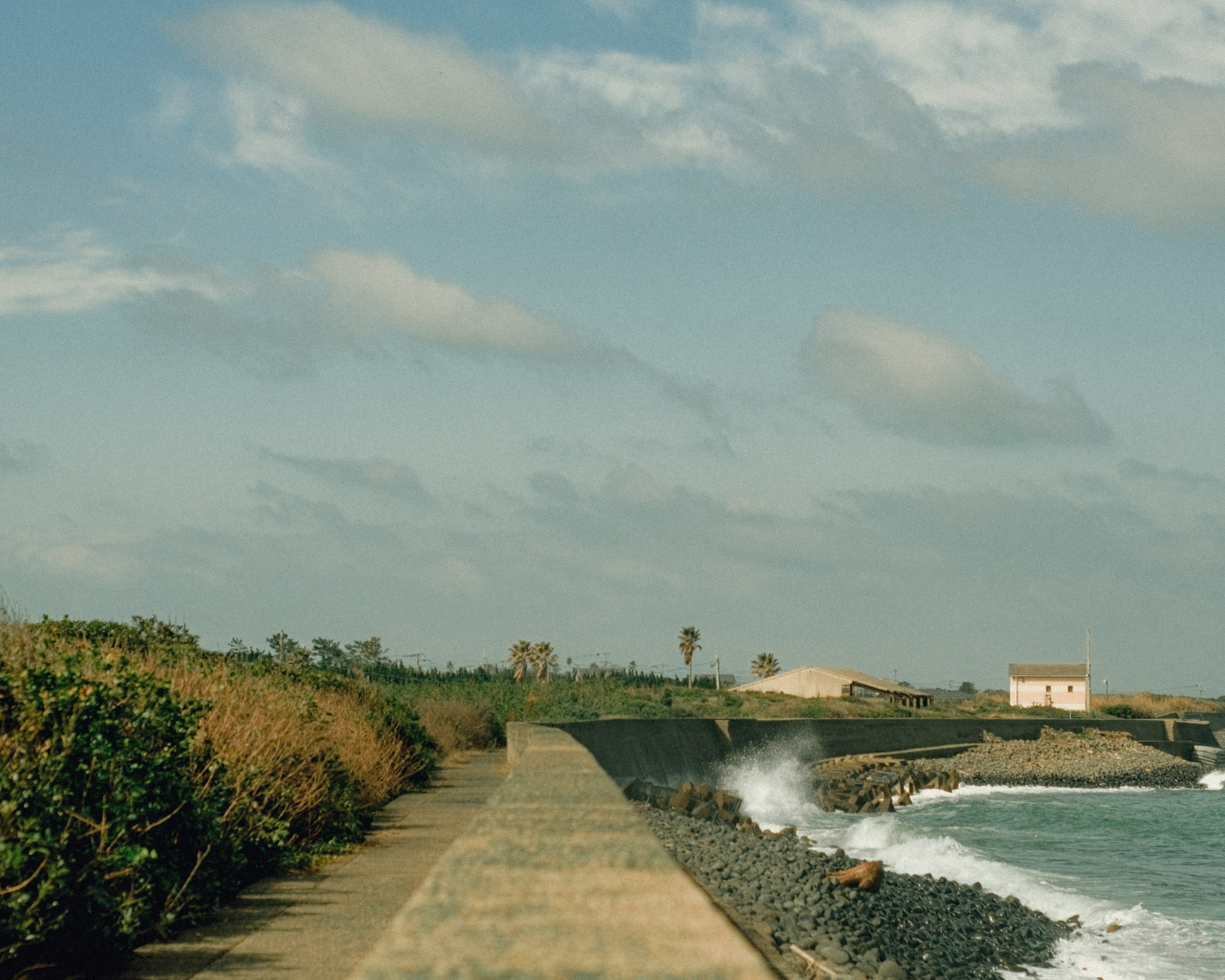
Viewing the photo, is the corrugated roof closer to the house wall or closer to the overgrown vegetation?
the house wall

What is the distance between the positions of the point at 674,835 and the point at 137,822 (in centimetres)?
1424

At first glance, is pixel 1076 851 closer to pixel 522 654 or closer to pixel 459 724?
pixel 459 724

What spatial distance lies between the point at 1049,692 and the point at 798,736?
4848 cm

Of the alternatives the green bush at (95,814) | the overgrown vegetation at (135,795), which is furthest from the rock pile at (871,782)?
the green bush at (95,814)

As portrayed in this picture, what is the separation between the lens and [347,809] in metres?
12.2

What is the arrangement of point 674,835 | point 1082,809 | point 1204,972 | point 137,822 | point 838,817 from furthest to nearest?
point 1082,809 → point 838,817 → point 674,835 → point 1204,972 → point 137,822

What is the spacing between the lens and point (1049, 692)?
308 feet

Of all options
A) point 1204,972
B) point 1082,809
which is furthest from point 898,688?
point 1204,972

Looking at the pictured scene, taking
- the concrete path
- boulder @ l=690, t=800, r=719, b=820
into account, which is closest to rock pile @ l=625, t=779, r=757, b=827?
boulder @ l=690, t=800, r=719, b=820

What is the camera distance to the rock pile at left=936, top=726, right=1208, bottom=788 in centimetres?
5759

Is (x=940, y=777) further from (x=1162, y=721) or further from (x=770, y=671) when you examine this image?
(x=770, y=671)

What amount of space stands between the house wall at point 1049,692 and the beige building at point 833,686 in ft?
28.4

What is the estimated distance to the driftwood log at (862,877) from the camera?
1858cm

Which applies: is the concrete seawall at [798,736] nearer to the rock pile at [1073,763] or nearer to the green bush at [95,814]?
the rock pile at [1073,763]
